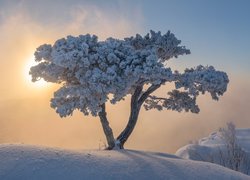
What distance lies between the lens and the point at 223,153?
3888 cm

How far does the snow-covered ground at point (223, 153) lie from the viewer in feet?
81.8

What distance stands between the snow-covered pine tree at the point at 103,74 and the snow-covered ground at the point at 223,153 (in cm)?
611

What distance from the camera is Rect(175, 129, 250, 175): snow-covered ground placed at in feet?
81.8

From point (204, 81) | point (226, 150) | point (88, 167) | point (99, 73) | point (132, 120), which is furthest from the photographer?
point (226, 150)

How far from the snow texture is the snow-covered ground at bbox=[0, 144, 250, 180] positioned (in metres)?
3.45

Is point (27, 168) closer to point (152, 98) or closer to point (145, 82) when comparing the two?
point (145, 82)

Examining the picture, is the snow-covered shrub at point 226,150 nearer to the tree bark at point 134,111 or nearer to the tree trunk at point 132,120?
the tree bark at point 134,111

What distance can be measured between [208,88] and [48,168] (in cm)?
1039

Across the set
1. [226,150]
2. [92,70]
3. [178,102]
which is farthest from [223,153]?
[92,70]

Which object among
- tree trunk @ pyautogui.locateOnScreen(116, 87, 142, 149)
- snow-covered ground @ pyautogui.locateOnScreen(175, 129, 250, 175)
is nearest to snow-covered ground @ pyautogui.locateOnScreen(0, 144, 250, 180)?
tree trunk @ pyautogui.locateOnScreen(116, 87, 142, 149)

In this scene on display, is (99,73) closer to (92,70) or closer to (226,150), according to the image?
(92,70)

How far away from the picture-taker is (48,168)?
12.9m

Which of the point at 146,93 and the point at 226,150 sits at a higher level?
the point at 146,93

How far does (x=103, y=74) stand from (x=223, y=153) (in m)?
24.6
